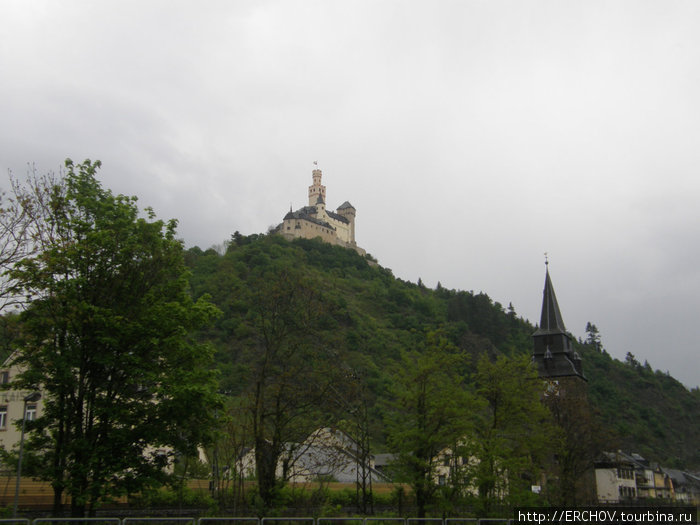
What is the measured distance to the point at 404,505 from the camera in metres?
32.3

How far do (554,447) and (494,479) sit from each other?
1267cm

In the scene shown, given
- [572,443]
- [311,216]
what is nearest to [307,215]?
[311,216]

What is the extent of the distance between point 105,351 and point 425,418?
1332 cm

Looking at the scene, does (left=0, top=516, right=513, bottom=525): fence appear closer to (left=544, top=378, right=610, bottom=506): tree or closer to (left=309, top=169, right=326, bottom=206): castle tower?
(left=544, top=378, right=610, bottom=506): tree

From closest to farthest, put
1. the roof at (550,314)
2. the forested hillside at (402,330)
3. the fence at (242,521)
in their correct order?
the fence at (242,521) < the roof at (550,314) < the forested hillside at (402,330)

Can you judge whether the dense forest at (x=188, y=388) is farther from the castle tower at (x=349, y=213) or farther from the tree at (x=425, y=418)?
the castle tower at (x=349, y=213)

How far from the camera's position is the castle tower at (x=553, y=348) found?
66.7m

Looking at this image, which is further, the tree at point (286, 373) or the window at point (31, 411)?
the window at point (31, 411)

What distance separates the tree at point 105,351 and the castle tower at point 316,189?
148208 mm

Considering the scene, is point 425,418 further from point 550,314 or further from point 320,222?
point 320,222

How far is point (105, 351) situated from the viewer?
810 inches

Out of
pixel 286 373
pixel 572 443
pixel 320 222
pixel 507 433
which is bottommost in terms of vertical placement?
pixel 572 443

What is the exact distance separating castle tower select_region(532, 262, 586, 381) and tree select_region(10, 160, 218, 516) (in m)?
52.5

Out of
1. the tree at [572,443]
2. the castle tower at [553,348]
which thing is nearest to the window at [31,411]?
the tree at [572,443]
